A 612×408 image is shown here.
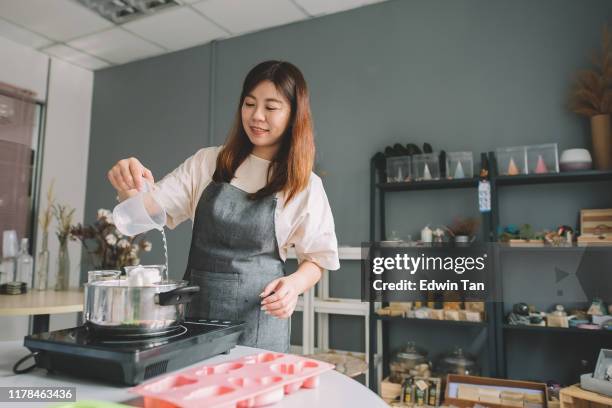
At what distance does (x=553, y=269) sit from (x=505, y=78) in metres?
1.16

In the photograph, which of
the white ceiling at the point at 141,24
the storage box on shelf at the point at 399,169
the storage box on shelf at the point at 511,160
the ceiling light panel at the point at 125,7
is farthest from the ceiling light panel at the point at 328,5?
the storage box on shelf at the point at 511,160

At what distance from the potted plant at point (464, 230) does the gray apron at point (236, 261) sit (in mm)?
1583

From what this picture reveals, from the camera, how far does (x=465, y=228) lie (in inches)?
105

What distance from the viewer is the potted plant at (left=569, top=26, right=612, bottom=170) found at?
7.75ft

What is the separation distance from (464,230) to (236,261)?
1.77 metres

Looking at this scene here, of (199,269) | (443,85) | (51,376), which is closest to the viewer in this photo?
(51,376)

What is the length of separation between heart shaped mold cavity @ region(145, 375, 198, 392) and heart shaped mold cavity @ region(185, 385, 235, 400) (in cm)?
4

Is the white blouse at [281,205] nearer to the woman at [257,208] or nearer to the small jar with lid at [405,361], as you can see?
the woman at [257,208]

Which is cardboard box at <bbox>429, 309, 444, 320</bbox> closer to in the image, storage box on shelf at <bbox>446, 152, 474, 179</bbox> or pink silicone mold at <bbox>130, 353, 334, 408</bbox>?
storage box on shelf at <bbox>446, 152, 474, 179</bbox>

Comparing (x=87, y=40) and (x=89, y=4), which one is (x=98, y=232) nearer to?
(x=89, y=4)

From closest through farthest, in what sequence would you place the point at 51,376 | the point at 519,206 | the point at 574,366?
1. the point at 51,376
2. the point at 574,366
3. the point at 519,206

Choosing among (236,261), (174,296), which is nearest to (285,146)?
(236,261)

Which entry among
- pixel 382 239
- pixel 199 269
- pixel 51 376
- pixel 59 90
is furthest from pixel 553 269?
pixel 59 90

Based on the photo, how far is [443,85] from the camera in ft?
9.76
